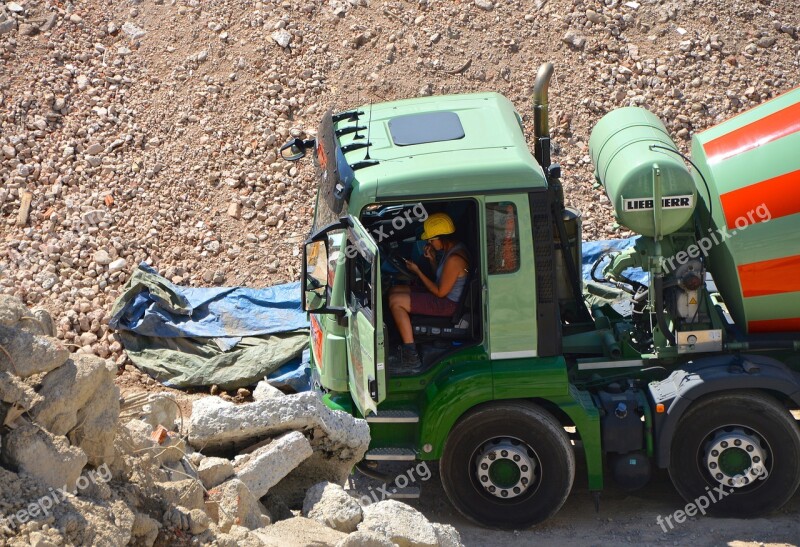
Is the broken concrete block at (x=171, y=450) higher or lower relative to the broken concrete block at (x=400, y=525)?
higher

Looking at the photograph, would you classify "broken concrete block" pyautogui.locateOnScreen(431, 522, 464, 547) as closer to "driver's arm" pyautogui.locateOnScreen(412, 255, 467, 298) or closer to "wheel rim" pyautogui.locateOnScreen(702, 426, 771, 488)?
"driver's arm" pyautogui.locateOnScreen(412, 255, 467, 298)

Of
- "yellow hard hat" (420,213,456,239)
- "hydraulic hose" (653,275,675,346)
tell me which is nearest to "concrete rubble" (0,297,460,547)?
"yellow hard hat" (420,213,456,239)

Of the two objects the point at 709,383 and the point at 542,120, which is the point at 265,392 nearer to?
the point at 542,120

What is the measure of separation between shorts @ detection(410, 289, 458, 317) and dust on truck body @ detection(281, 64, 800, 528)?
2.0 inches

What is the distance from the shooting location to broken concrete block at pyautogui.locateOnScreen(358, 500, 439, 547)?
5496 millimetres

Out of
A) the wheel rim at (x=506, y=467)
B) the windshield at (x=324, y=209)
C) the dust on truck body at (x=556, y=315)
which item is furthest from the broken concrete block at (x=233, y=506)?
the windshield at (x=324, y=209)

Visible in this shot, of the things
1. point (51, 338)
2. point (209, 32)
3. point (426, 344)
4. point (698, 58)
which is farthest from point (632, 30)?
point (51, 338)

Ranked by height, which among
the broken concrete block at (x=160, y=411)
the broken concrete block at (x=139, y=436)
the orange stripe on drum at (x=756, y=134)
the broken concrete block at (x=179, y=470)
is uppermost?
the orange stripe on drum at (x=756, y=134)

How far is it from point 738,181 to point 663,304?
92cm

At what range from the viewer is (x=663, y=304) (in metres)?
6.85

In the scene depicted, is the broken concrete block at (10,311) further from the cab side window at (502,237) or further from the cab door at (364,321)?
the cab side window at (502,237)

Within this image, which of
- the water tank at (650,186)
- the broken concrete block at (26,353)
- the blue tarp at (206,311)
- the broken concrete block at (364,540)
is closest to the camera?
the broken concrete block at (26,353)

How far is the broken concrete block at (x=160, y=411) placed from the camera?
6230mm

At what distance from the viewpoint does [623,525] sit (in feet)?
22.9
